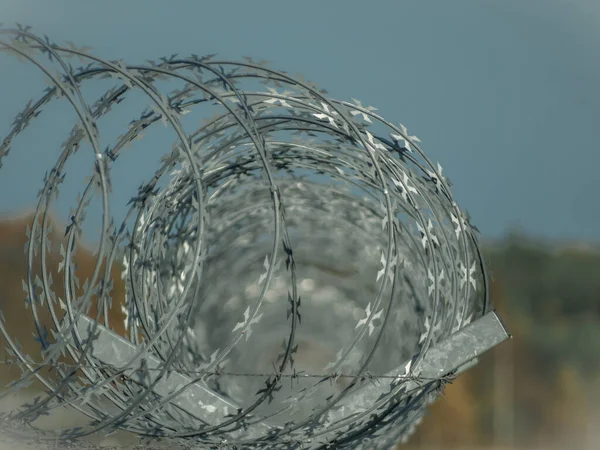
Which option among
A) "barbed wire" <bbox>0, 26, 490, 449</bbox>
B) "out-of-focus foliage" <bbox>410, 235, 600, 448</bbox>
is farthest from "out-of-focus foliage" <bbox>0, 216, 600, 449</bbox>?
"barbed wire" <bbox>0, 26, 490, 449</bbox>

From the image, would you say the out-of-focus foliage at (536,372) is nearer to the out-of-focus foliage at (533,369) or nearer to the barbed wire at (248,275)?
the out-of-focus foliage at (533,369)

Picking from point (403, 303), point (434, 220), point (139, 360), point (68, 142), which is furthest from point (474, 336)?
point (68, 142)

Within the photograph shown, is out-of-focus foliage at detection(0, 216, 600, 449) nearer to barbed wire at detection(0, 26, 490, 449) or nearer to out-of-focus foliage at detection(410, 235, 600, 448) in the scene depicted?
out-of-focus foliage at detection(410, 235, 600, 448)

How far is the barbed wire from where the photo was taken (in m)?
11.5

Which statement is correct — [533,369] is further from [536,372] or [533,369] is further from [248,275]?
[248,275]

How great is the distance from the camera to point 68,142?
39.3 feet

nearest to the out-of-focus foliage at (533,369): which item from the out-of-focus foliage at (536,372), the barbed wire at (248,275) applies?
the out-of-focus foliage at (536,372)

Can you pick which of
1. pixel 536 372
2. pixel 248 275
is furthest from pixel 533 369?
pixel 248 275

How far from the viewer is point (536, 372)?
2800 cm

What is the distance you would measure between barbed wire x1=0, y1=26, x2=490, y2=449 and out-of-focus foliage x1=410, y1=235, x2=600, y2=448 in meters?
11.7

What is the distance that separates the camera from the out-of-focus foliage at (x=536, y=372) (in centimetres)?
2734

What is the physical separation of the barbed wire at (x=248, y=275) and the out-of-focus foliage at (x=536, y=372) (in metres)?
11.7

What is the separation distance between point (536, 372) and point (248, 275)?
44.9ft

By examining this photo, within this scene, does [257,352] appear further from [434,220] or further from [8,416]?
[8,416]
